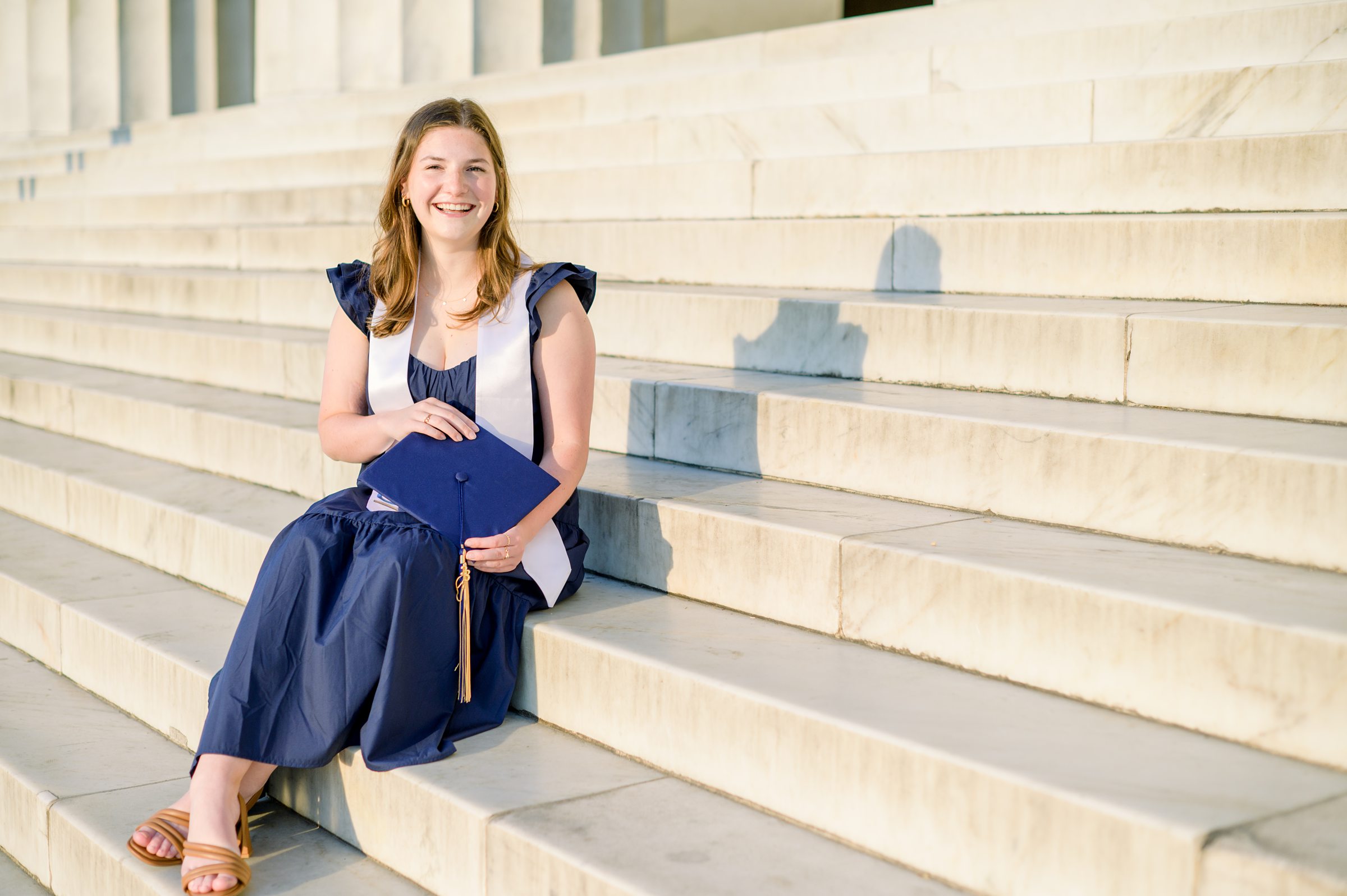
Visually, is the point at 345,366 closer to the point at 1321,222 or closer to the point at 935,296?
Result: the point at 935,296

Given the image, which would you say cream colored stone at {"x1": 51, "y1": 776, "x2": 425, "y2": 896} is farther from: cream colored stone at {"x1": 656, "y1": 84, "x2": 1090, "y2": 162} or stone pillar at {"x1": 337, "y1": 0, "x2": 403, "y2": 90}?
stone pillar at {"x1": 337, "y1": 0, "x2": 403, "y2": 90}

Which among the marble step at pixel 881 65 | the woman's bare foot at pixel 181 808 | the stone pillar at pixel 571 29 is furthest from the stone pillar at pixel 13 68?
the woman's bare foot at pixel 181 808

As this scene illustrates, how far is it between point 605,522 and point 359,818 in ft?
3.52

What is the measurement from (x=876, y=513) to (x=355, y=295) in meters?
1.53

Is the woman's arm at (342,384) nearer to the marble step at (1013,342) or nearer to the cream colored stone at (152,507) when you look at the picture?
the cream colored stone at (152,507)

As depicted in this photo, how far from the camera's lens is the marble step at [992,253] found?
363cm

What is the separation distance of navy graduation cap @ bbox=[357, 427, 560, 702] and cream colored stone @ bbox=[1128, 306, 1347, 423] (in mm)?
1621

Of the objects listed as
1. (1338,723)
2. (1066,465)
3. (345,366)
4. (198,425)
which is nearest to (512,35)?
(198,425)

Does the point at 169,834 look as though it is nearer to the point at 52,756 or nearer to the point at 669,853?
the point at 52,756

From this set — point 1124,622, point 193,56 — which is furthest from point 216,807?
point 193,56

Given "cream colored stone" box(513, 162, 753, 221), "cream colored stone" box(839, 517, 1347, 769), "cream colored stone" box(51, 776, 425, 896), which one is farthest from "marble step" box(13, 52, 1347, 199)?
"cream colored stone" box(51, 776, 425, 896)

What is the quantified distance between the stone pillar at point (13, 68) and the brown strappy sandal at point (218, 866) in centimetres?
1749

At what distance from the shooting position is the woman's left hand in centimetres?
305

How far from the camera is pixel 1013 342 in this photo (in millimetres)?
3730
